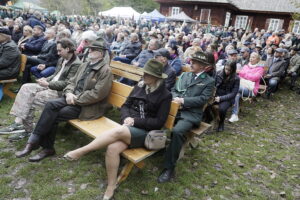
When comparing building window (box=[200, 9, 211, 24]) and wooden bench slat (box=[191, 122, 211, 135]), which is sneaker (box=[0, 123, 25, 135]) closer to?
wooden bench slat (box=[191, 122, 211, 135])

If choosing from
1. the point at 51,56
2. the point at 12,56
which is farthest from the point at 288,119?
the point at 12,56

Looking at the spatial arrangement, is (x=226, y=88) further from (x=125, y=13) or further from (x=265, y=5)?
(x=265, y=5)

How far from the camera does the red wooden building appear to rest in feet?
98.0

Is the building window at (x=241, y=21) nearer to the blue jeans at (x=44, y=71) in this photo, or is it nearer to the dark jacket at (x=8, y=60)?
the blue jeans at (x=44, y=71)

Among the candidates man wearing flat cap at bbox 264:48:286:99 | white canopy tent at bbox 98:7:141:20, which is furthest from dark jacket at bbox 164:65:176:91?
white canopy tent at bbox 98:7:141:20

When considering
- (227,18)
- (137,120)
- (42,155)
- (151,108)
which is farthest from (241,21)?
(42,155)

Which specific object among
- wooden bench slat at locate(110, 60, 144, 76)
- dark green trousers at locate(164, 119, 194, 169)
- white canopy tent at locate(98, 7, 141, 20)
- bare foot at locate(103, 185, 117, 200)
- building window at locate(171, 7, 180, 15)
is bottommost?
bare foot at locate(103, 185, 117, 200)

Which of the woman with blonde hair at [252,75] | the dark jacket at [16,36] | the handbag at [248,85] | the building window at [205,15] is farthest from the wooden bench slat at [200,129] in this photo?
the building window at [205,15]

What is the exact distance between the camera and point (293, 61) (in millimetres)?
10016

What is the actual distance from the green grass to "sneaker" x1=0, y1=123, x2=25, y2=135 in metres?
0.18

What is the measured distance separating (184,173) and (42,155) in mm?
2219

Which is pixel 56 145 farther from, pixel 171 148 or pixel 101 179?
pixel 171 148

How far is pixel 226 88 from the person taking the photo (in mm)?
5359

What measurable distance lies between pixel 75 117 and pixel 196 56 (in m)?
2.17
